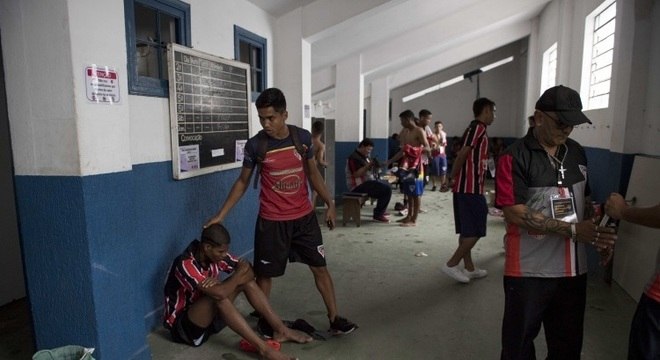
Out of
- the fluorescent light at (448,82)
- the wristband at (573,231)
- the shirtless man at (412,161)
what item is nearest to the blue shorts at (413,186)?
the shirtless man at (412,161)

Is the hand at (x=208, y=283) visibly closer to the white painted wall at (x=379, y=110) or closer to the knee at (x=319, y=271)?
the knee at (x=319, y=271)

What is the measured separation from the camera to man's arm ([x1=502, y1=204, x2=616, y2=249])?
5.55 feet

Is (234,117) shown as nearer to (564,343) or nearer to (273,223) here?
(273,223)

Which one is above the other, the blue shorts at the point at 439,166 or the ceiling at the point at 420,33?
the ceiling at the point at 420,33

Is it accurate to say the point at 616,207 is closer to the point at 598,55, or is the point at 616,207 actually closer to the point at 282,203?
the point at 282,203

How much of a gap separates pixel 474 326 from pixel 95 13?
302cm

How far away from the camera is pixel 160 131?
307 centimetres

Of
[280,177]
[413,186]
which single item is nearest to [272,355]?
[280,177]

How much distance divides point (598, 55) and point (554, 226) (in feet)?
15.7

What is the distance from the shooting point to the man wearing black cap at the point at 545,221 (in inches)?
71.7

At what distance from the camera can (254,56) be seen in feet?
15.6

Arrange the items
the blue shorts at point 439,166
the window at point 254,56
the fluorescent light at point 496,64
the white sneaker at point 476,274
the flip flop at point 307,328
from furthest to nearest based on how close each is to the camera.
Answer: the fluorescent light at point 496,64 → the blue shorts at point 439,166 → the window at point 254,56 → the white sneaker at point 476,274 → the flip flop at point 307,328

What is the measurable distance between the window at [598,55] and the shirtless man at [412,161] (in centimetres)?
216

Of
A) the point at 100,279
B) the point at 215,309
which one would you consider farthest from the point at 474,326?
the point at 100,279
